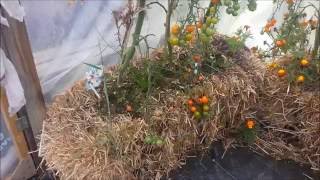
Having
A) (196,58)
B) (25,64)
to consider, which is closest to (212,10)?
(196,58)

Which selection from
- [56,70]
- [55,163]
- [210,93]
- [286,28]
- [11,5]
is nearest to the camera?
[11,5]

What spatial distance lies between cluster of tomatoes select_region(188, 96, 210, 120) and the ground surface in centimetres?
27

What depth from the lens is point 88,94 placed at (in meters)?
1.57

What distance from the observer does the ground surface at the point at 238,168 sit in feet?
5.28

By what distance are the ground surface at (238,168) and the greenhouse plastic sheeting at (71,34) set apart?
719 millimetres

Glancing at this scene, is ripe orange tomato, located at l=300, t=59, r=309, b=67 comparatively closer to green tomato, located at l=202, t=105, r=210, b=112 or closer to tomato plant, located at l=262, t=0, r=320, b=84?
tomato plant, located at l=262, t=0, r=320, b=84

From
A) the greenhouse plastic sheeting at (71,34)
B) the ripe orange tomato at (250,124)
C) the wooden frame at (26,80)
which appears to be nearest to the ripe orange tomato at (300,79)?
the ripe orange tomato at (250,124)

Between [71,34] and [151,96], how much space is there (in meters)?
0.51

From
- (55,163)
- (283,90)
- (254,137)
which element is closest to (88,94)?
(55,163)

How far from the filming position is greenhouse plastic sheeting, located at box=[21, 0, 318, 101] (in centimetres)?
150

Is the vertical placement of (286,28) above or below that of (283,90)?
above

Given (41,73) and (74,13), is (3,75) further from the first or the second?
(74,13)

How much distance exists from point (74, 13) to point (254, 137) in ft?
3.65

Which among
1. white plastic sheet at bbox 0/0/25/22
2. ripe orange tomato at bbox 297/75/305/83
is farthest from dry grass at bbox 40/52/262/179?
white plastic sheet at bbox 0/0/25/22
